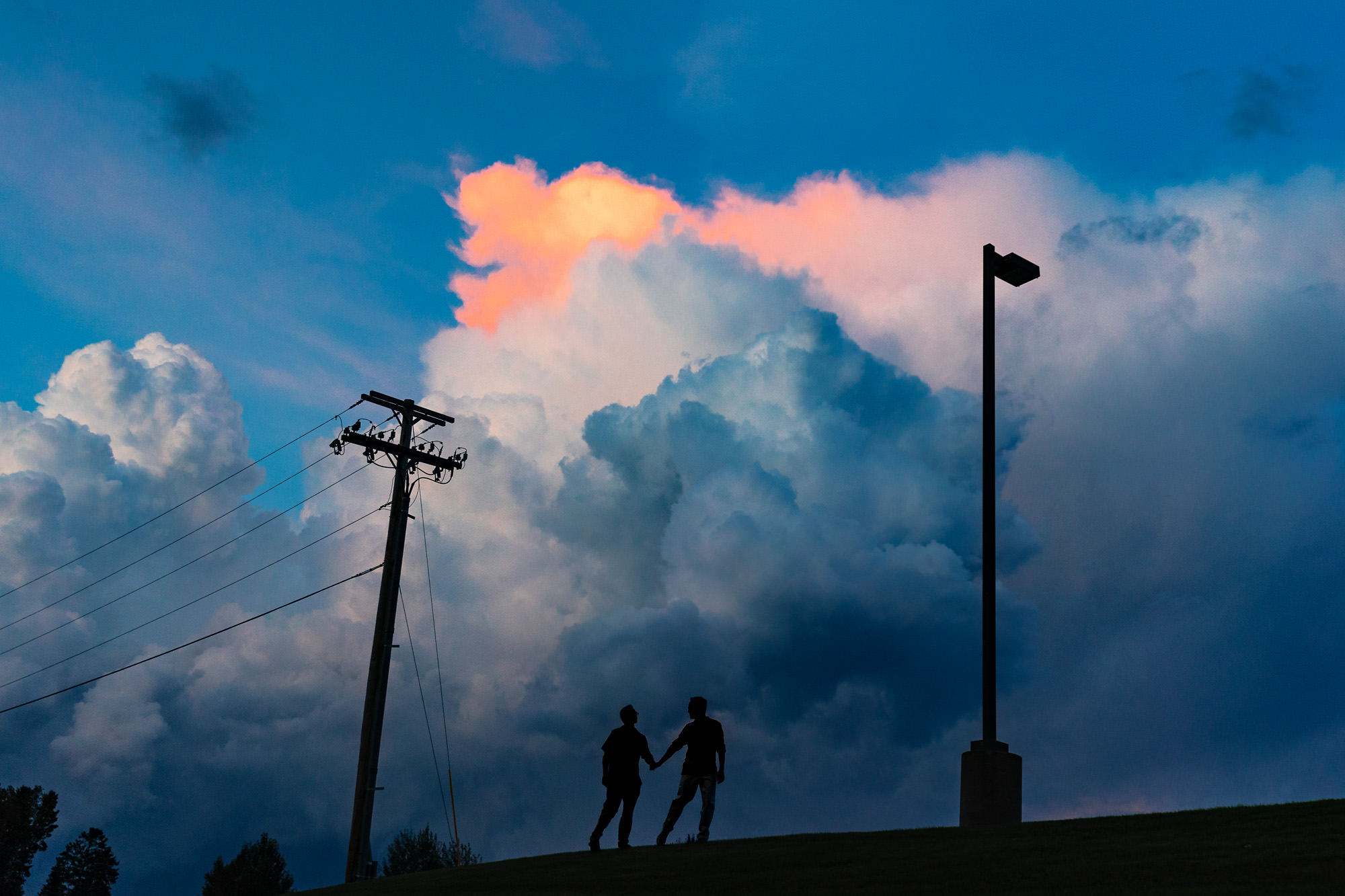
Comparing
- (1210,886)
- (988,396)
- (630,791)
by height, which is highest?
(988,396)

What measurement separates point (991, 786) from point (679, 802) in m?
3.91

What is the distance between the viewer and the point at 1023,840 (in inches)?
458

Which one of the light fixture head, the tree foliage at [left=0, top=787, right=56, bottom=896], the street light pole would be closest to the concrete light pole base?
the street light pole

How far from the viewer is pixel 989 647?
14680 mm

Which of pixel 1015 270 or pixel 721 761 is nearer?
pixel 721 761

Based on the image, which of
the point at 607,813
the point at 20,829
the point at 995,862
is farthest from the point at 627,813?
the point at 20,829

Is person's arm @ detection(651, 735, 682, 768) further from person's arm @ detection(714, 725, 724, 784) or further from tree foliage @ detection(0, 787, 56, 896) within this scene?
tree foliage @ detection(0, 787, 56, 896)

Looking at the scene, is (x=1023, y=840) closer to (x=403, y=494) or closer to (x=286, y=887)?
(x=403, y=494)

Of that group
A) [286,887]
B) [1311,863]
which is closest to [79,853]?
[286,887]

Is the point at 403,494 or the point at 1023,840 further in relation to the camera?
the point at 403,494

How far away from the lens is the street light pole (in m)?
13.9

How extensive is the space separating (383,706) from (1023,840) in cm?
1485

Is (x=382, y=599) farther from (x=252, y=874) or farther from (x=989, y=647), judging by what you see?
(x=252, y=874)

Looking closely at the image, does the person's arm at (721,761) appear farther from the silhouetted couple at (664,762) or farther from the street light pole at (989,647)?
the street light pole at (989,647)
